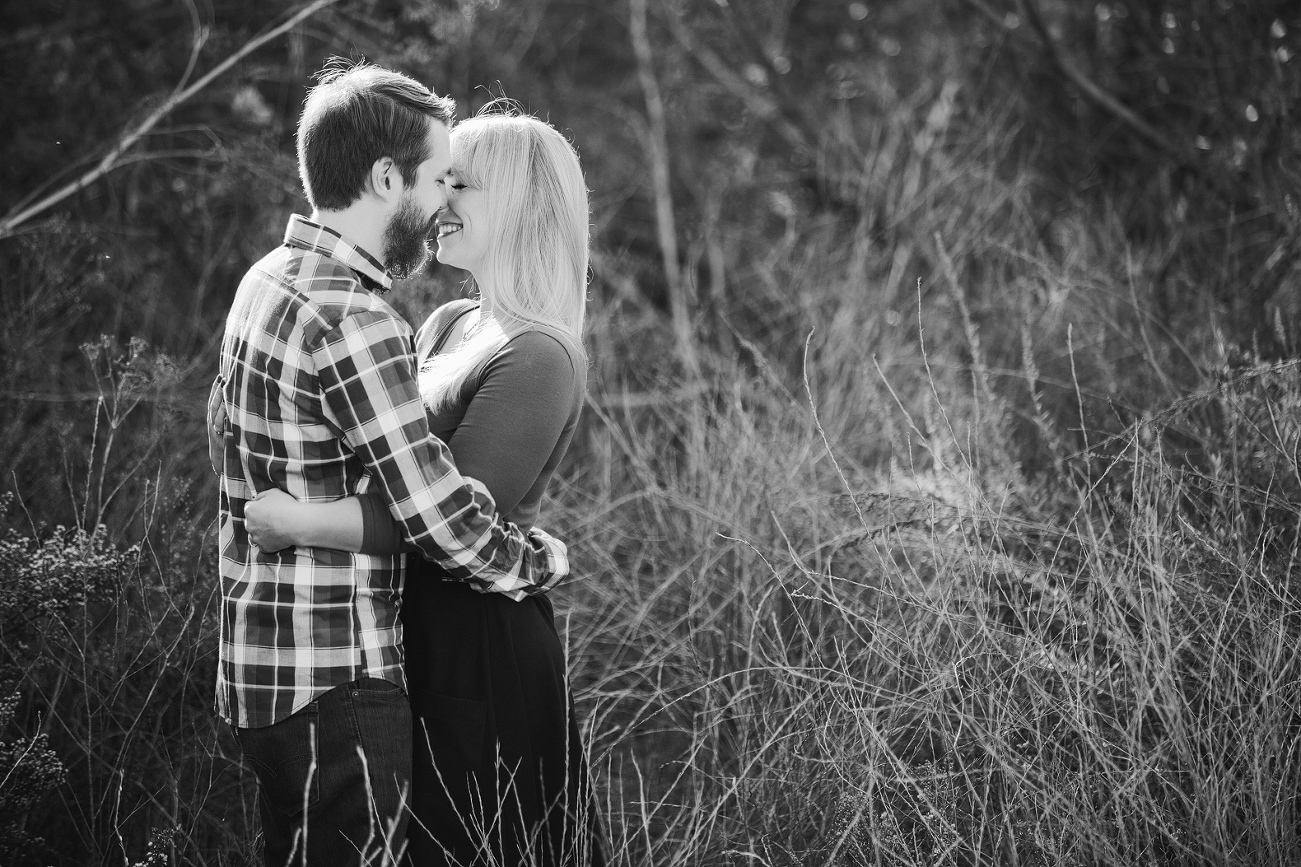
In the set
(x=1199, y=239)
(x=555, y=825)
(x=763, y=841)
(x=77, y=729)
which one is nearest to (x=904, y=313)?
(x=1199, y=239)

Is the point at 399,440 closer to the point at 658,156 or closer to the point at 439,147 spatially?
the point at 439,147

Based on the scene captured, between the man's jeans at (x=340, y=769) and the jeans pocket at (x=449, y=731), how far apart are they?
0.28 ft

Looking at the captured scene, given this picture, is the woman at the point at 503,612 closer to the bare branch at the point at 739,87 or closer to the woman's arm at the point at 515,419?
the woman's arm at the point at 515,419

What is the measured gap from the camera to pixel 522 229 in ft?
6.17

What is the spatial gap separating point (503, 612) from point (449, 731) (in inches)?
8.7

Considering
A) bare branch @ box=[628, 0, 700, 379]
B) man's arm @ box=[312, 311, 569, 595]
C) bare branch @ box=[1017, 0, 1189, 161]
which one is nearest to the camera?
man's arm @ box=[312, 311, 569, 595]

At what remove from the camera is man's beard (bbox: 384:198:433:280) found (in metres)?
1.65

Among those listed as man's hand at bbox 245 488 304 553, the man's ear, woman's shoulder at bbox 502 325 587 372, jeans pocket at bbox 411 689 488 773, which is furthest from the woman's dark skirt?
the man's ear

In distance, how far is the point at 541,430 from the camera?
1.68 m

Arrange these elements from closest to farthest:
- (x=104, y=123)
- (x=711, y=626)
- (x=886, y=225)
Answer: (x=711, y=626) < (x=104, y=123) < (x=886, y=225)

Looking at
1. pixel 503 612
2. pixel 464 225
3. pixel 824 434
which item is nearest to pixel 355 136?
pixel 464 225

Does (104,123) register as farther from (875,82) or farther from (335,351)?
(875,82)

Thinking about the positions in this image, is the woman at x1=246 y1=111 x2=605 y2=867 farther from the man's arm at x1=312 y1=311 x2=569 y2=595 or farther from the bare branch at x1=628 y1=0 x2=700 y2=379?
the bare branch at x1=628 y1=0 x2=700 y2=379

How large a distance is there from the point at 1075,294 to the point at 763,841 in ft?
8.76
